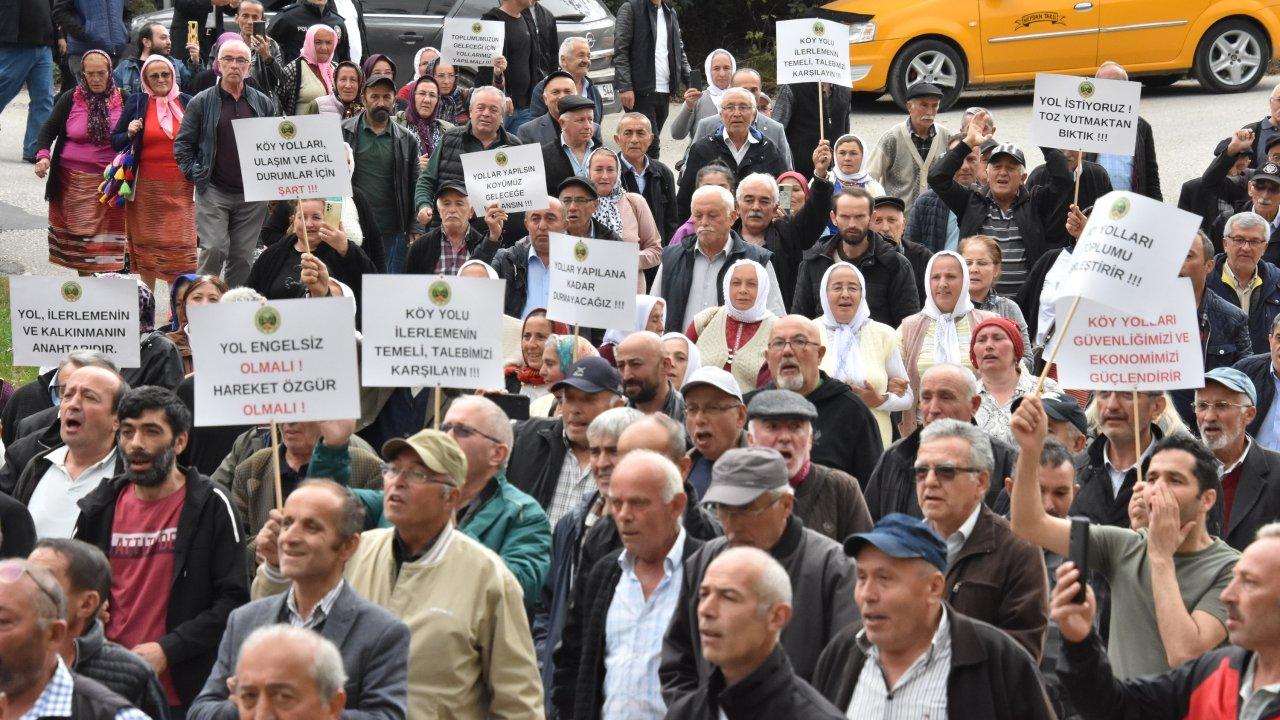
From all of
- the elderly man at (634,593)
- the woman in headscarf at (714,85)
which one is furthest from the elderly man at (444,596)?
the woman in headscarf at (714,85)

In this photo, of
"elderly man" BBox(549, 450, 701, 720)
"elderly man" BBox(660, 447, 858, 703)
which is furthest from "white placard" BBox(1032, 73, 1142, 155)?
"elderly man" BBox(549, 450, 701, 720)

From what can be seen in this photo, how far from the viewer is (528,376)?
10.1 m

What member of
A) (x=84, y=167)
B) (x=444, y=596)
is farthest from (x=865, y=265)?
(x=84, y=167)

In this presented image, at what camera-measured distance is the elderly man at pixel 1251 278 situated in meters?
11.8

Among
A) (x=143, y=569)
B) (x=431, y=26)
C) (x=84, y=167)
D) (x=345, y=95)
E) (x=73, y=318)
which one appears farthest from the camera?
(x=431, y=26)

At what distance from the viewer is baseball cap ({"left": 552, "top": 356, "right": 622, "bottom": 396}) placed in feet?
26.2

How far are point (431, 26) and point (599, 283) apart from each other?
34.6 ft

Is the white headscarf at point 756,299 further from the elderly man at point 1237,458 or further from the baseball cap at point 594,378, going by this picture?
the elderly man at point 1237,458

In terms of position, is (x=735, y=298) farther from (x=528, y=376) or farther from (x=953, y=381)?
(x=953, y=381)

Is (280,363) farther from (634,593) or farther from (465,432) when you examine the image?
(634,593)

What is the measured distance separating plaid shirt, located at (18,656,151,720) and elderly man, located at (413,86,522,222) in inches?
322

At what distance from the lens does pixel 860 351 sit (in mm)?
10250

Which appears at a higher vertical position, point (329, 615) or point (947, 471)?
point (947, 471)

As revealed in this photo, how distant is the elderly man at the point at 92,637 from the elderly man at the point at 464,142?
7.59 meters
